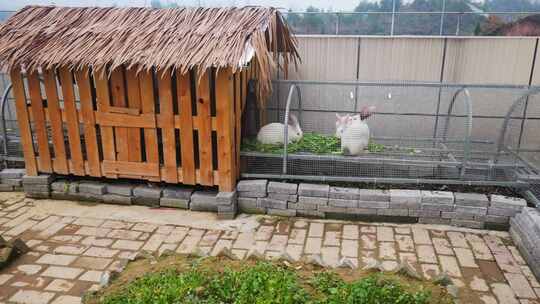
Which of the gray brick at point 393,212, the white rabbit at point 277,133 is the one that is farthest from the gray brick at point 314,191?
the white rabbit at point 277,133

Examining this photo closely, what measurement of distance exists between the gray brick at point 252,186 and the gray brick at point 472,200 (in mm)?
2601

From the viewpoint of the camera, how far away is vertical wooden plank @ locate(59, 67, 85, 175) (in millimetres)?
5879

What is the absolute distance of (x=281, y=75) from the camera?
24.2 feet

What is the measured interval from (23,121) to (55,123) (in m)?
0.54

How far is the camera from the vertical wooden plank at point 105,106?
18.9 feet

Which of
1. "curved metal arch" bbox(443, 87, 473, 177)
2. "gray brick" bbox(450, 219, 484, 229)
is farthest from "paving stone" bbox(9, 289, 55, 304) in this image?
"curved metal arch" bbox(443, 87, 473, 177)

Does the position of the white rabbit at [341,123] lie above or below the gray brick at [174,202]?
above

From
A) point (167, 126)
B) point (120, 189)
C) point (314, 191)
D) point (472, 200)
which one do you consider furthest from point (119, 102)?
point (472, 200)

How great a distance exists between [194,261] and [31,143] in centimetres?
375

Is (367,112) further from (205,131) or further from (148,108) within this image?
(148,108)

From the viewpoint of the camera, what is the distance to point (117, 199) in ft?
20.4

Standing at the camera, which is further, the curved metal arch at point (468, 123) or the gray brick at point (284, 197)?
the gray brick at point (284, 197)

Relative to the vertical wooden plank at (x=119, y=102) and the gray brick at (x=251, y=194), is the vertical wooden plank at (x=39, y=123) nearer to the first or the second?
the vertical wooden plank at (x=119, y=102)

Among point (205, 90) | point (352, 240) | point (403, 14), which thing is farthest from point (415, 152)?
point (205, 90)
